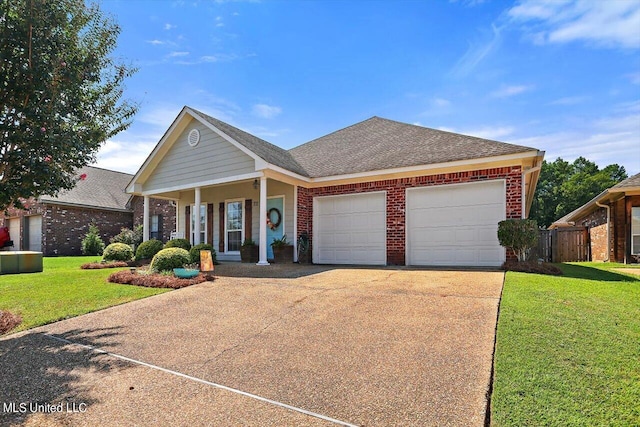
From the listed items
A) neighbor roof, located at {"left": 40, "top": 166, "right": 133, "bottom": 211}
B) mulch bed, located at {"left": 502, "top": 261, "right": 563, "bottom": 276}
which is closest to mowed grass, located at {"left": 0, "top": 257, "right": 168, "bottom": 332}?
mulch bed, located at {"left": 502, "top": 261, "right": 563, "bottom": 276}

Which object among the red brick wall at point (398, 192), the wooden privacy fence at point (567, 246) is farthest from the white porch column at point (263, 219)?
the wooden privacy fence at point (567, 246)

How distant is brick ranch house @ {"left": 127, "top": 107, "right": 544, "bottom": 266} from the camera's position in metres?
9.82

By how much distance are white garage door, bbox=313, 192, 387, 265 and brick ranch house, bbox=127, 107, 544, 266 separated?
34 mm

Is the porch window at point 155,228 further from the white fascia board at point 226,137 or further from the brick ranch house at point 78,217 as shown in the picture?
the white fascia board at point 226,137

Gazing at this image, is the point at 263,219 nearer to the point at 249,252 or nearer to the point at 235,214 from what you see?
the point at 249,252

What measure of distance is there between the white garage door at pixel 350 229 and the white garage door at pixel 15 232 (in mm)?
20574

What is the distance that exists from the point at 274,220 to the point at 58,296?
687 centimetres

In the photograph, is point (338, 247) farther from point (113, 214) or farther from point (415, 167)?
point (113, 214)

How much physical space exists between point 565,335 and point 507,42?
26.9 ft

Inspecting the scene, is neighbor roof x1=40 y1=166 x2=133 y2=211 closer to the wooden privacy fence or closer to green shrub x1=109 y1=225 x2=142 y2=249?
green shrub x1=109 y1=225 x2=142 y2=249

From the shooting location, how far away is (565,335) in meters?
3.82

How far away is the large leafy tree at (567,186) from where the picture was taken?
43.7m

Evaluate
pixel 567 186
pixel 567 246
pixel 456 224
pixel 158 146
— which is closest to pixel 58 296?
pixel 158 146

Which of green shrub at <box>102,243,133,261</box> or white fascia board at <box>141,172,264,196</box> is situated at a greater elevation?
white fascia board at <box>141,172,264,196</box>
